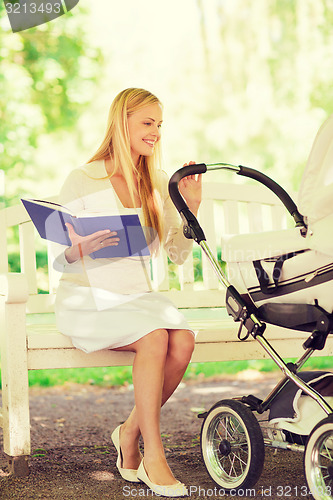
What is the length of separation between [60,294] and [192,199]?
0.58 meters

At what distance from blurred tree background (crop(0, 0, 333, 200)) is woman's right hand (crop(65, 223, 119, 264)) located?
4484 mm

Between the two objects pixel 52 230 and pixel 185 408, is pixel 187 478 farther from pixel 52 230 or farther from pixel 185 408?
pixel 185 408

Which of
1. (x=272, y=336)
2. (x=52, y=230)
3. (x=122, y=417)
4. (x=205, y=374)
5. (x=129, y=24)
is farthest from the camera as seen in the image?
(x=129, y=24)

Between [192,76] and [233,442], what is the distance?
6730 millimetres

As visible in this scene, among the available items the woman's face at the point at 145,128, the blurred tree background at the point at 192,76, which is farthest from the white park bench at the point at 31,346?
the blurred tree background at the point at 192,76

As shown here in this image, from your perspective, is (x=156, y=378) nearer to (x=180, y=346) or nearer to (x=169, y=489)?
(x=180, y=346)

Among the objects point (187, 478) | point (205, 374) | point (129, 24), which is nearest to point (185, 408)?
point (205, 374)

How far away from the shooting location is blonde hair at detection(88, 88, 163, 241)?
2.57 metres

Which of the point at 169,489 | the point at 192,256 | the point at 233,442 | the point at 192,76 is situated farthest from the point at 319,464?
the point at 192,76

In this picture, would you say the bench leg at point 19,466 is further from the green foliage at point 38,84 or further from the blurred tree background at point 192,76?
the blurred tree background at point 192,76

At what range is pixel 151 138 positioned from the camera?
2600 millimetres

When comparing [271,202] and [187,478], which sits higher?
[271,202]

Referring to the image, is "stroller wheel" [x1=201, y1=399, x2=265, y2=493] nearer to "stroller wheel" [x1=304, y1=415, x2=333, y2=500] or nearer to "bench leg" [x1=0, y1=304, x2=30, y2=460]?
"stroller wheel" [x1=304, y1=415, x2=333, y2=500]

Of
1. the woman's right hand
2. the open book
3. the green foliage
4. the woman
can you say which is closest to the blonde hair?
the woman
